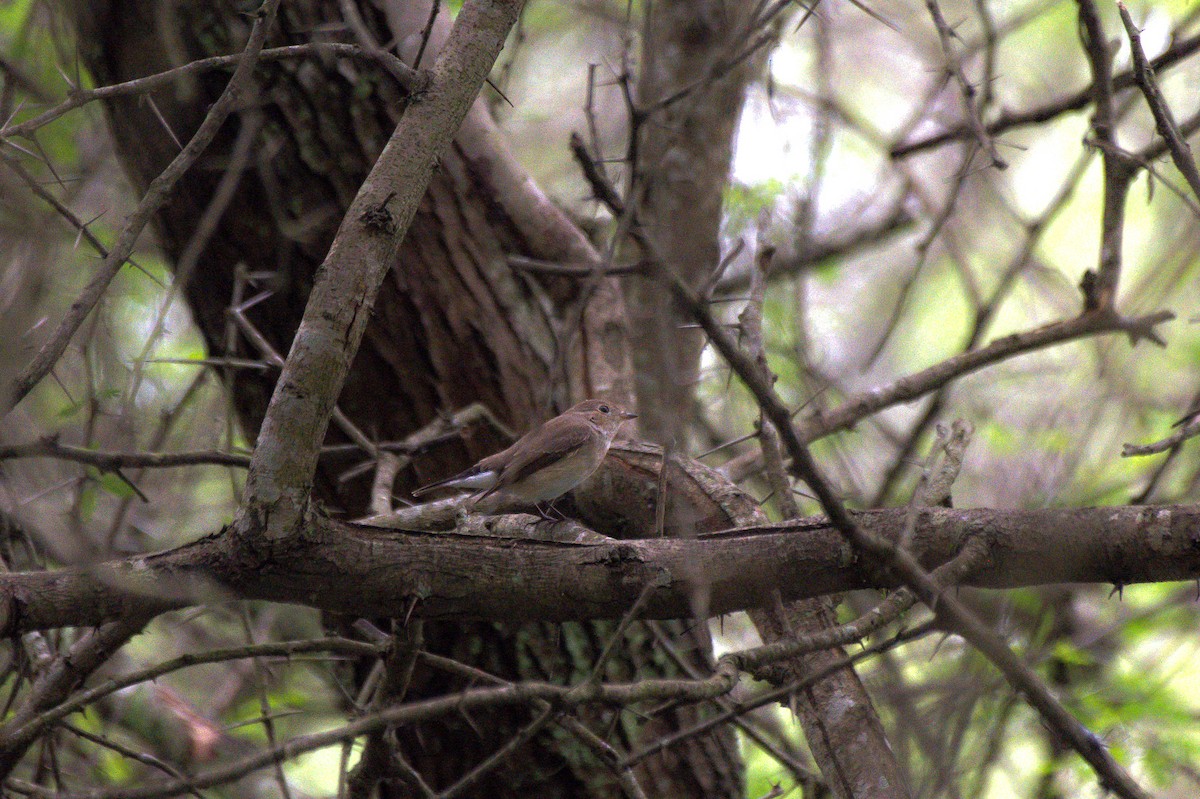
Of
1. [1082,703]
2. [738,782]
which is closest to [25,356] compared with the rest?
[738,782]

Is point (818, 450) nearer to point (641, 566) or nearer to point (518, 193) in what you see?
point (518, 193)

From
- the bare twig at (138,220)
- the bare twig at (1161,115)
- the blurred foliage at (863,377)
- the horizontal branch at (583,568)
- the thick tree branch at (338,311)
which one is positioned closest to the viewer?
the thick tree branch at (338,311)

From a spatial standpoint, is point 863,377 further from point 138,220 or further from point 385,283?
point 138,220

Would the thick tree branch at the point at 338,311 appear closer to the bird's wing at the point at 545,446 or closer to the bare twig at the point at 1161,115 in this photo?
the bird's wing at the point at 545,446

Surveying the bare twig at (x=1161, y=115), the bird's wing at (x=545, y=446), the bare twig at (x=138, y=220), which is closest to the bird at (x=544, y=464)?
the bird's wing at (x=545, y=446)

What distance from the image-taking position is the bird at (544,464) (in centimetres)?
428

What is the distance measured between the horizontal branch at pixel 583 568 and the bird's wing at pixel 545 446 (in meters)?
1.53

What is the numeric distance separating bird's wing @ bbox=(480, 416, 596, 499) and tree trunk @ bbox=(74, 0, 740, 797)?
154 mm

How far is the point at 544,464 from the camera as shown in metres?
4.41

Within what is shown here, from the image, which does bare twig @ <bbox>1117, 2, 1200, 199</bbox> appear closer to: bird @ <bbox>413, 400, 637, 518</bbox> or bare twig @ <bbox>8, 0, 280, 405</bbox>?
bird @ <bbox>413, 400, 637, 518</bbox>

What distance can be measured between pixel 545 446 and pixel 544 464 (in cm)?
16

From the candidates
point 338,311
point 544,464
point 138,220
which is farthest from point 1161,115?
point 138,220

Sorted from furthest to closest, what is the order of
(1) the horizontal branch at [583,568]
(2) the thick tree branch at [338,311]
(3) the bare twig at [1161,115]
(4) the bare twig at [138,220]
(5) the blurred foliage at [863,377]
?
Result: (5) the blurred foliage at [863,377] → (3) the bare twig at [1161,115] → (4) the bare twig at [138,220] → (1) the horizontal branch at [583,568] → (2) the thick tree branch at [338,311]

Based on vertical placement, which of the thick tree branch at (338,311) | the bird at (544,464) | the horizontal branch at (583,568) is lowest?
the horizontal branch at (583,568)
